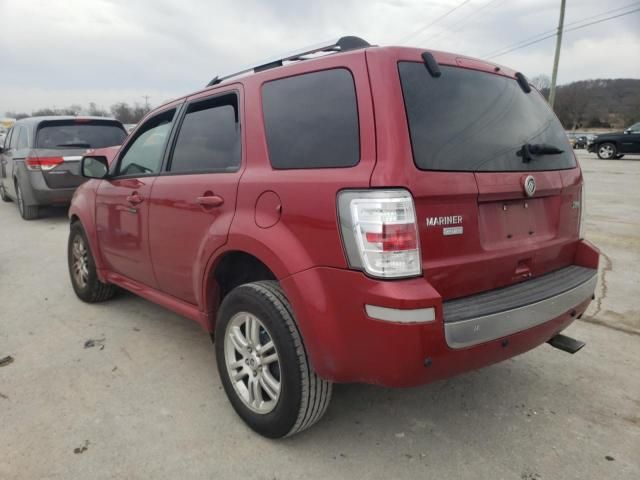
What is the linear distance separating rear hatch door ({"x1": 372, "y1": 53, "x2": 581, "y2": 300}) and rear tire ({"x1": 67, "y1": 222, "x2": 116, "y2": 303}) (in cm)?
326

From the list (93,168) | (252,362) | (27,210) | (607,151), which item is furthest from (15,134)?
(607,151)

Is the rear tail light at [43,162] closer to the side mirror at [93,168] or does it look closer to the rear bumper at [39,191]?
the rear bumper at [39,191]

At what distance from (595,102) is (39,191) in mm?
69422

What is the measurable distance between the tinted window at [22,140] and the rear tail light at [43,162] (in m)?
0.47

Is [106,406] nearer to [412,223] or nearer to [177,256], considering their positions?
[177,256]

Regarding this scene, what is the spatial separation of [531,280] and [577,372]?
112 centimetres

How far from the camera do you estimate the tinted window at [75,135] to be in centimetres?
838

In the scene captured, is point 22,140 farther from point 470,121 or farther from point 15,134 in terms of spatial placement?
point 470,121

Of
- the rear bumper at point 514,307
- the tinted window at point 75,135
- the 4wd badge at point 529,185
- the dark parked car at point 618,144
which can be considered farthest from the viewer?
the dark parked car at point 618,144

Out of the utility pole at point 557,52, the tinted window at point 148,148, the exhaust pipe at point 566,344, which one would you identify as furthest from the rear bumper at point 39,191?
the utility pole at point 557,52

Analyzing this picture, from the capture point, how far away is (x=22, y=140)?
8.95 meters

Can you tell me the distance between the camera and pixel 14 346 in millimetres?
3508

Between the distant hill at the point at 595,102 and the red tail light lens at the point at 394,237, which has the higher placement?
the distant hill at the point at 595,102

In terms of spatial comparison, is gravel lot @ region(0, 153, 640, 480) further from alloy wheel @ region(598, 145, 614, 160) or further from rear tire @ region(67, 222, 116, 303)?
alloy wheel @ region(598, 145, 614, 160)
